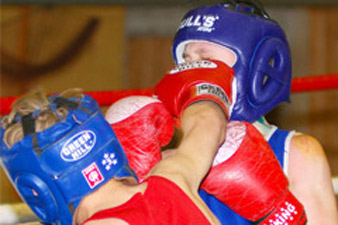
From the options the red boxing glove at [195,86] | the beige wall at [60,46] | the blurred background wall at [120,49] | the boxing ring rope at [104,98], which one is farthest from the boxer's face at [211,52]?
the beige wall at [60,46]

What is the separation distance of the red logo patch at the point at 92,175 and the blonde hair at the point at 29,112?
97 mm

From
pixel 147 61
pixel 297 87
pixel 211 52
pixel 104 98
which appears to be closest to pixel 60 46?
pixel 147 61

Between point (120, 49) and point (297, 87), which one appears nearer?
point (297, 87)

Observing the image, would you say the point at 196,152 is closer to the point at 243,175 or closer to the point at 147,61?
the point at 243,175

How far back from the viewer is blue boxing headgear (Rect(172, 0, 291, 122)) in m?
1.24

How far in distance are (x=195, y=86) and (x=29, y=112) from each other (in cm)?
31

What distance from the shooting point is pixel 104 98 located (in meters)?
1.90

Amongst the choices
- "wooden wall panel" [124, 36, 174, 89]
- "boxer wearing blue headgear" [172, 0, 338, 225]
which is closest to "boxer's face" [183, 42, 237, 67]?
"boxer wearing blue headgear" [172, 0, 338, 225]

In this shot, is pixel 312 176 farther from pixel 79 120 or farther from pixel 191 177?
pixel 79 120

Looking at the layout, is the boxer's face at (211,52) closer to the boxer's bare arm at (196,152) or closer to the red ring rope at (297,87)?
the boxer's bare arm at (196,152)

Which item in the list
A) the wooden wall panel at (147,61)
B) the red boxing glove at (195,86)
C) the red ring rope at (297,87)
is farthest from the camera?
the wooden wall panel at (147,61)

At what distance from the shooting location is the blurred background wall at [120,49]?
3.85 m

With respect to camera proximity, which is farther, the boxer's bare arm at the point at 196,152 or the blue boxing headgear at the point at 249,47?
the blue boxing headgear at the point at 249,47

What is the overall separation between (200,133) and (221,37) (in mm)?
375
